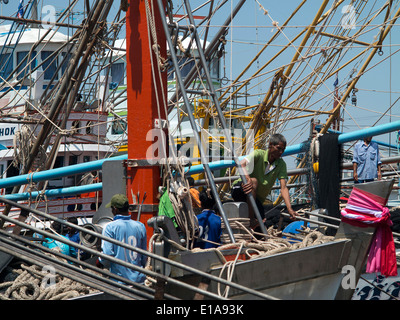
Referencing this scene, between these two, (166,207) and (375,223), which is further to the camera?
(166,207)

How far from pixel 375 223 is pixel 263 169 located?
167 centimetres

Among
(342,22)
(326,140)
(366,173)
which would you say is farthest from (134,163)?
(342,22)

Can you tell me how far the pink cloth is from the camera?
15.8ft

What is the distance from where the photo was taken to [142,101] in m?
5.78

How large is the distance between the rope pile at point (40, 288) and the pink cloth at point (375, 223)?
2.18m

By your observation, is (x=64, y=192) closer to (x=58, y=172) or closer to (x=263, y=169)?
(x=58, y=172)

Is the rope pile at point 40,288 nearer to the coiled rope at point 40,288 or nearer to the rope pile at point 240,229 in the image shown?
the coiled rope at point 40,288

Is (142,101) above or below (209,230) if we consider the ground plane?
above

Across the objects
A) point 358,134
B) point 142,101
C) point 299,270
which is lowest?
point 299,270

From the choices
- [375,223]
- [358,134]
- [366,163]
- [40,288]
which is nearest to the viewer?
[40,288]

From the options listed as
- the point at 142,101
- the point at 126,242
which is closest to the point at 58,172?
the point at 142,101

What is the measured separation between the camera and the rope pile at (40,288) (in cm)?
458

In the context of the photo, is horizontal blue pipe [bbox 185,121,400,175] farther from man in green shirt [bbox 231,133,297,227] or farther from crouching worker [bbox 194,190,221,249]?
crouching worker [bbox 194,190,221,249]

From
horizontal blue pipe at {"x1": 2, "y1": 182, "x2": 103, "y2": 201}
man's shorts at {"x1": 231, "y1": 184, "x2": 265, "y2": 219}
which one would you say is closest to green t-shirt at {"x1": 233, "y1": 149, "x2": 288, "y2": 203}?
man's shorts at {"x1": 231, "y1": 184, "x2": 265, "y2": 219}
